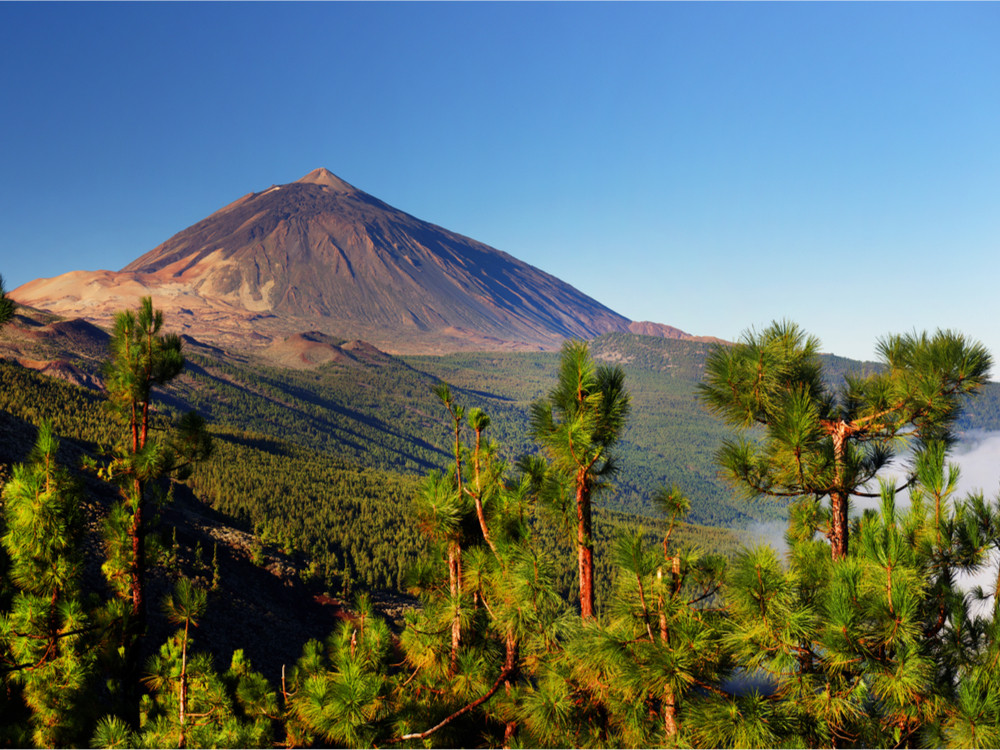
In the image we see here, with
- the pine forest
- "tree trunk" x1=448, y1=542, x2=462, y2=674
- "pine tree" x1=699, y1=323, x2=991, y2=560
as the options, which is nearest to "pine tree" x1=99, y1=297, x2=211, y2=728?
the pine forest

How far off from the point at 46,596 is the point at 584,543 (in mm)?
7396

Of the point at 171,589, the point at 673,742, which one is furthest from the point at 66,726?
the point at 171,589

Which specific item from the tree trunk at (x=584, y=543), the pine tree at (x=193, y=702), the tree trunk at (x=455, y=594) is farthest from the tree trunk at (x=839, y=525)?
the pine tree at (x=193, y=702)

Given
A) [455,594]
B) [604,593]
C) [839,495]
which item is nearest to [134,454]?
[455,594]

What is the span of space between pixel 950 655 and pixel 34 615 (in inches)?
409

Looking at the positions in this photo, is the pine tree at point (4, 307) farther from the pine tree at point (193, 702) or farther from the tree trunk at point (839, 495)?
the tree trunk at point (839, 495)

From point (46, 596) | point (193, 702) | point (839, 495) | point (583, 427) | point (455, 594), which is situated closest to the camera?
point (583, 427)

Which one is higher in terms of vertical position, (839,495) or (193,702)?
(839,495)

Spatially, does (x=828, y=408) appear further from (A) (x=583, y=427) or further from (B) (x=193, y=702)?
(B) (x=193, y=702)

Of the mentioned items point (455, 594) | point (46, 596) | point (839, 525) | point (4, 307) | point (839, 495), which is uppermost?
point (4, 307)

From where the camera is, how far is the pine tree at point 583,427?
5535 mm

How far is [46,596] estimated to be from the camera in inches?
313

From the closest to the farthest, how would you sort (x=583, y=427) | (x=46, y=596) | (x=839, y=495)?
(x=583, y=427), (x=839, y=495), (x=46, y=596)

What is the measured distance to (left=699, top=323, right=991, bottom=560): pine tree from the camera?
6.52m
